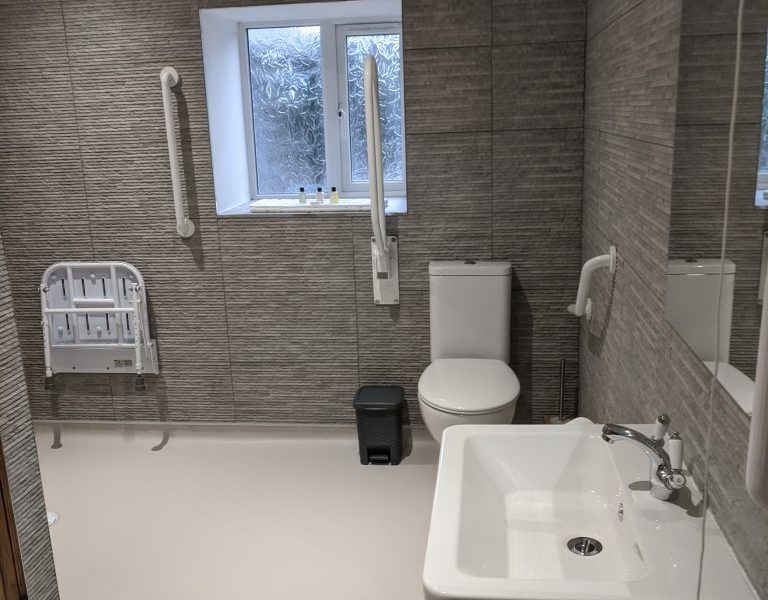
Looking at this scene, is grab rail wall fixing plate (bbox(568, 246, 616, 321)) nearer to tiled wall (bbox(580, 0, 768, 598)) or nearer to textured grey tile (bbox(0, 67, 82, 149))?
tiled wall (bbox(580, 0, 768, 598))

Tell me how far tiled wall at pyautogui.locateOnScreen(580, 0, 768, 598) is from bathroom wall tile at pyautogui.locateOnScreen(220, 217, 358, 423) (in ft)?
3.61

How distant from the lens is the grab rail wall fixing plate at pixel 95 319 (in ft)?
11.4

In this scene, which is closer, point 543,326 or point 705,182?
point 705,182

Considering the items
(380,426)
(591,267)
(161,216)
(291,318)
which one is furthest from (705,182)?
(161,216)

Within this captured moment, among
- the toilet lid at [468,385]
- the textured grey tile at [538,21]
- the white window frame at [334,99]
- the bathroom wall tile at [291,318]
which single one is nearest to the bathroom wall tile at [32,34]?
the white window frame at [334,99]

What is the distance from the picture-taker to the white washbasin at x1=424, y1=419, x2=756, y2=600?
1.15 meters

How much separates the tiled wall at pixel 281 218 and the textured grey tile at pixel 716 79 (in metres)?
1.57

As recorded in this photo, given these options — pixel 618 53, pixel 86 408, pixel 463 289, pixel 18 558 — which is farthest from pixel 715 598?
pixel 86 408

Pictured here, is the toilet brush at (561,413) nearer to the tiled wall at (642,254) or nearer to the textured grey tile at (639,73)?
the tiled wall at (642,254)

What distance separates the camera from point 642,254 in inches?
77.6

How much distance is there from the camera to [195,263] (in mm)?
3457

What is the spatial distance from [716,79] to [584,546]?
901mm

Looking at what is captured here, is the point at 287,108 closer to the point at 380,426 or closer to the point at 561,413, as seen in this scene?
the point at 380,426

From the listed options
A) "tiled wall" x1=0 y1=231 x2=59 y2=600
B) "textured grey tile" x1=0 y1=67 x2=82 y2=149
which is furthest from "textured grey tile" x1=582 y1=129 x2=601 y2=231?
"textured grey tile" x1=0 y1=67 x2=82 y2=149
